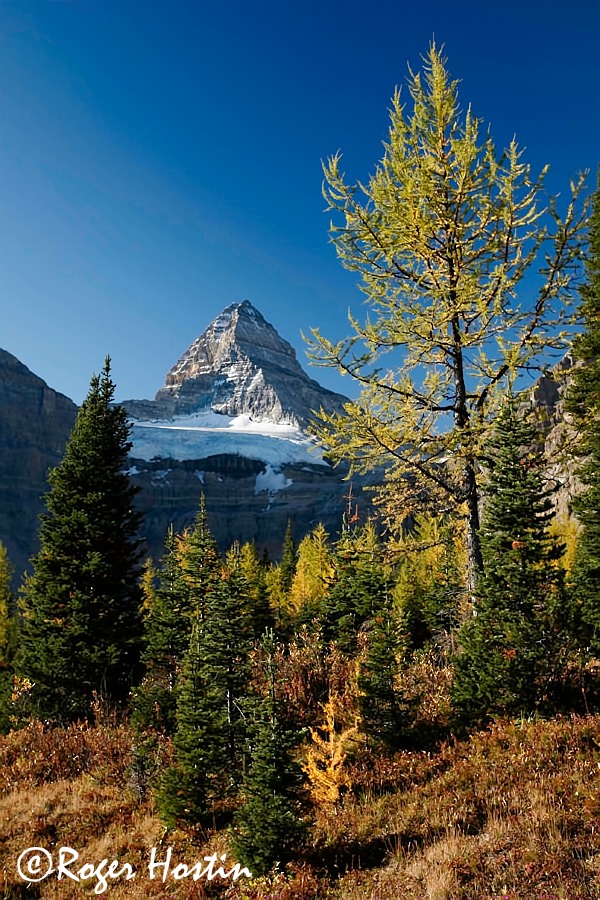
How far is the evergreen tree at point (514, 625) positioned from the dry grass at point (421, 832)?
49 centimetres

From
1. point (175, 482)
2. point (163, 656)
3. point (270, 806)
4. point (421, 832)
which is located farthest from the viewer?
point (175, 482)

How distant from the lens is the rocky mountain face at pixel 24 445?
151 metres

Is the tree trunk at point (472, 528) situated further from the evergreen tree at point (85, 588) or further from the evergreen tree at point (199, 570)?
the evergreen tree at point (85, 588)

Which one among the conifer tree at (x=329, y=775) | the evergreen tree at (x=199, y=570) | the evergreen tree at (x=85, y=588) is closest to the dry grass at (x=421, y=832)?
the conifer tree at (x=329, y=775)

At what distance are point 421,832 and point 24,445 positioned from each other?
187m

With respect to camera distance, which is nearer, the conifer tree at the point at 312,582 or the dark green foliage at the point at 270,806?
the dark green foliage at the point at 270,806

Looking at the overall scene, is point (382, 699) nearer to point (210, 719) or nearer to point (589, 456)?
point (210, 719)

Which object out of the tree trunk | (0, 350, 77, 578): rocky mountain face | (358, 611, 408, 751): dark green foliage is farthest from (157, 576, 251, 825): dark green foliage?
(0, 350, 77, 578): rocky mountain face

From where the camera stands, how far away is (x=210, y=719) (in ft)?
26.9

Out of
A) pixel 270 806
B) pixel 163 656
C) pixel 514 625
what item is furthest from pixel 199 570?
pixel 514 625

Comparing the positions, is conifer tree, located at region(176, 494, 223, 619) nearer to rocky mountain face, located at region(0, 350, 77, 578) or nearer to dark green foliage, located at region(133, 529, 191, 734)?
dark green foliage, located at region(133, 529, 191, 734)

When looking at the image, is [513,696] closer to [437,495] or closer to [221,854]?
[437,495]

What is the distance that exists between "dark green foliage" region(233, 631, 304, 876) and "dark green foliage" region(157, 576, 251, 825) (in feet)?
4.19

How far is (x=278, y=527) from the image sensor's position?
562ft
